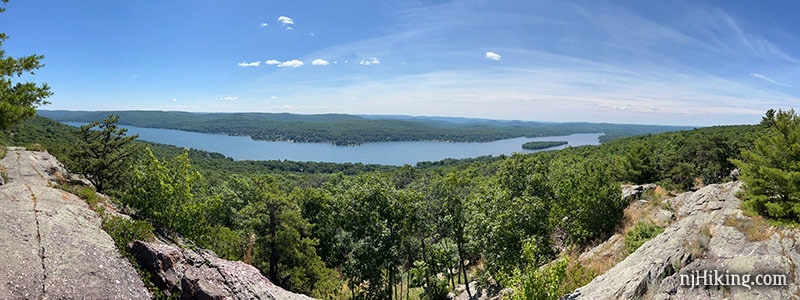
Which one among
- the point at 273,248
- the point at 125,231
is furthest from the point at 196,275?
the point at 273,248

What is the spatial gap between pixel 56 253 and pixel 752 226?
18.7 m

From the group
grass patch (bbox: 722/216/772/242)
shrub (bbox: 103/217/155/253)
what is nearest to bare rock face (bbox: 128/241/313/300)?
shrub (bbox: 103/217/155/253)

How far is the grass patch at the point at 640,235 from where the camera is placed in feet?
44.0

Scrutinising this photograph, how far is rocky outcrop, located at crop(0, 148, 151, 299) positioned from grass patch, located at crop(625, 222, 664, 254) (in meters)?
16.4

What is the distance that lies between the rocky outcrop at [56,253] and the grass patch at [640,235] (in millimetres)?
16387

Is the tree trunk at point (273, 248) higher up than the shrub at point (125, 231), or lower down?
lower down

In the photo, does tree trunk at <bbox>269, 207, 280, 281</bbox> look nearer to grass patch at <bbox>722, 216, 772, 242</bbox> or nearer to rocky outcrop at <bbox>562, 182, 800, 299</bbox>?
rocky outcrop at <bbox>562, 182, 800, 299</bbox>

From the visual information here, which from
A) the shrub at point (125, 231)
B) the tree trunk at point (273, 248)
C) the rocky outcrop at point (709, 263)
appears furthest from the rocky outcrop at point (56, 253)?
the rocky outcrop at point (709, 263)

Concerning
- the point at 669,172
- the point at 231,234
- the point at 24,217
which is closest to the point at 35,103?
the point at 24,217

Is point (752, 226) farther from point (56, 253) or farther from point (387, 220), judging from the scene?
point (56, 253)

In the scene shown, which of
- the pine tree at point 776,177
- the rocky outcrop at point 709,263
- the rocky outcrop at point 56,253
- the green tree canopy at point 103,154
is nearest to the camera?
the rocky outcrop at point 709,263

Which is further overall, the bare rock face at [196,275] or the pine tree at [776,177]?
the bare rock face at [196,275]

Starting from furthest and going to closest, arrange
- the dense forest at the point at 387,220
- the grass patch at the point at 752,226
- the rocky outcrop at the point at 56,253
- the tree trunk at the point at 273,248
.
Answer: the tree trunk at the point at 273,248, the dense forest at the point at 387,220, the grass patch at the point at 752,226, the rocky outcrop at the point at 56,253

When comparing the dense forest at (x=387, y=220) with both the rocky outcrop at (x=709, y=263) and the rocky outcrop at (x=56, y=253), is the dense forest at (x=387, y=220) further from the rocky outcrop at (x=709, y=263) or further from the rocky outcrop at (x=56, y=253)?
the rocky outcrop at (x=709, y=263)
